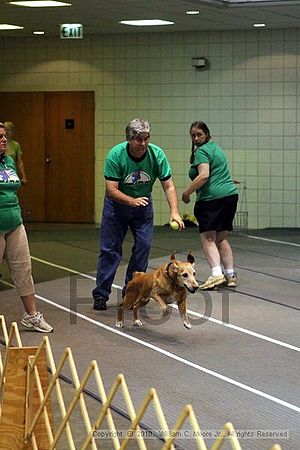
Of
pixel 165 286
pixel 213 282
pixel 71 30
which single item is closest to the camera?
pixel 165 286

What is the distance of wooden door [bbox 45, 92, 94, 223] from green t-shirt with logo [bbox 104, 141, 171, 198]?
7773 millimetres

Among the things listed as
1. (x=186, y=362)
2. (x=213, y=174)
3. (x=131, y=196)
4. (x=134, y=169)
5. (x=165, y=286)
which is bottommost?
(x=186, y=362)

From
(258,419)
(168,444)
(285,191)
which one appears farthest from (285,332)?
(285,191)

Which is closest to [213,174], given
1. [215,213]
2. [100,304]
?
[215,213]

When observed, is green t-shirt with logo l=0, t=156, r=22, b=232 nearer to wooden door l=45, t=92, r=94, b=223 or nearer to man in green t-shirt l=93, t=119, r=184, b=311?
man in green t-shirt l=93, t=119, r=184, b=311

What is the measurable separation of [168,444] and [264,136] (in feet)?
39.3

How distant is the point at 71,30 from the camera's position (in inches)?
558

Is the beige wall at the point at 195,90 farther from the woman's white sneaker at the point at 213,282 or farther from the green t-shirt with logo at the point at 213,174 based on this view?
the woman's white sneaker at the point at 213,282

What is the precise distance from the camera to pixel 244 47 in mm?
14820

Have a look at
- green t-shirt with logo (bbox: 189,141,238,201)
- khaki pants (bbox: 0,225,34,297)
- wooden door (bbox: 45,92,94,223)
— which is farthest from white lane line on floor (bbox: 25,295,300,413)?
wooden door (bbox: 45,92,94,223)

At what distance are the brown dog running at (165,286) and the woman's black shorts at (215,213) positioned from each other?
1853 millimetres

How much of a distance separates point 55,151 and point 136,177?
812cm

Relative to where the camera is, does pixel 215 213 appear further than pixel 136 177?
Yes

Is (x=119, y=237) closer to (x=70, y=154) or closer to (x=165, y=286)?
(x=165, y=286)
